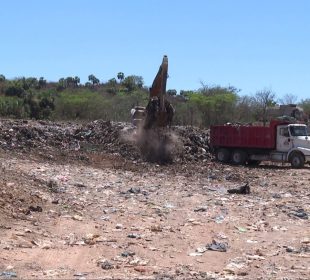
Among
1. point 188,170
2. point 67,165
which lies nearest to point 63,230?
point 67,165

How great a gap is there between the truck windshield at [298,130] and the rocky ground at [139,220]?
4.51 metres

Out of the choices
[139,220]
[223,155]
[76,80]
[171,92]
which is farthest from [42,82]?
[139,220]

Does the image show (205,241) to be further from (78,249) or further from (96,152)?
(96,152)

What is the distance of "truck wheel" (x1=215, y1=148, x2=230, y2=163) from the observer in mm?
28562

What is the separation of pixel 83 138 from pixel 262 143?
7.96 metres

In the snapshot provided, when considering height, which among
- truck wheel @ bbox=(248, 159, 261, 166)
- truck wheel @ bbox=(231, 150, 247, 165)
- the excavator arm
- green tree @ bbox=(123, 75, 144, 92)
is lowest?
truck wheel @ bbox=(248, 159, 261, 166)

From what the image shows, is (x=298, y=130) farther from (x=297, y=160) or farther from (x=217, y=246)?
(x=217, y=246)

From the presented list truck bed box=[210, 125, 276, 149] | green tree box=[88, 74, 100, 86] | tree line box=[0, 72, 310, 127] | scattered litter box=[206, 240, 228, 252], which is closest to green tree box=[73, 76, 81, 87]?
green tree box=[88, 74, 100, 86]

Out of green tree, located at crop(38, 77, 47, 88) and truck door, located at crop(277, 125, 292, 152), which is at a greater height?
green tree, located at crop(38, 77, 47, 88)

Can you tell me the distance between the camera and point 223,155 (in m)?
28.7

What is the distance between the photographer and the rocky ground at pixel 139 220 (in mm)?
8125

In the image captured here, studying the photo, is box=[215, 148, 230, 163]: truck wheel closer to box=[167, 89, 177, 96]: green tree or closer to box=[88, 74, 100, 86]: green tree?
box=[167, 89, 177, 96]: green tree

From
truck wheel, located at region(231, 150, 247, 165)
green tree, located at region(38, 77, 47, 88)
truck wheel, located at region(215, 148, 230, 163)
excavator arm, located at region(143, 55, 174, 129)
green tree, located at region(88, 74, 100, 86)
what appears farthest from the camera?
green tree, located at region(88, 74, 100, 86)

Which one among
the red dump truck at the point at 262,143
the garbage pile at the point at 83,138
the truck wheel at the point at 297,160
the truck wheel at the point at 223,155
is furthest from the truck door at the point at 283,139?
the garbage pile at the point at 83,138
